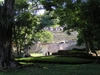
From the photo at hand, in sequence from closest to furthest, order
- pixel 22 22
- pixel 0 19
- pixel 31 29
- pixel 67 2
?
1. pixel 0 19
2. pixel 67 2
3. pixel 22 22
4. pixel 31 29

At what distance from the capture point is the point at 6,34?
10.3m

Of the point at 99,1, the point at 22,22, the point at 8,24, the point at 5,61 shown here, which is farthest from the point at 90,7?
the point at 22,22

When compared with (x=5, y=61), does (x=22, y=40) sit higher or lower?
higher

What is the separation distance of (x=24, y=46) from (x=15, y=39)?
156cm

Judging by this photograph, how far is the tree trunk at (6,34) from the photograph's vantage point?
394 inches

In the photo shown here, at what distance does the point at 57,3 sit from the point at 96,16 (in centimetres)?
592

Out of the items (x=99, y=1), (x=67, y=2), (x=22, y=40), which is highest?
(x=67, y=2)

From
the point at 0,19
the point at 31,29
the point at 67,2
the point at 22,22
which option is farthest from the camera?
the point at 31,29

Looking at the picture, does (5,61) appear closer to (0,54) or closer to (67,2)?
(0,54)

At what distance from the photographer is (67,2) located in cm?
1502

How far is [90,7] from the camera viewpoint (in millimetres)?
10516

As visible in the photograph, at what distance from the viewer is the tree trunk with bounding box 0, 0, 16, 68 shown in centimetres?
1002

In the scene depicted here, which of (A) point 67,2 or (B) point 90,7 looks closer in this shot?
(B) point 90,7

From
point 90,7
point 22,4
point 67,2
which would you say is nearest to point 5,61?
point 90,7
